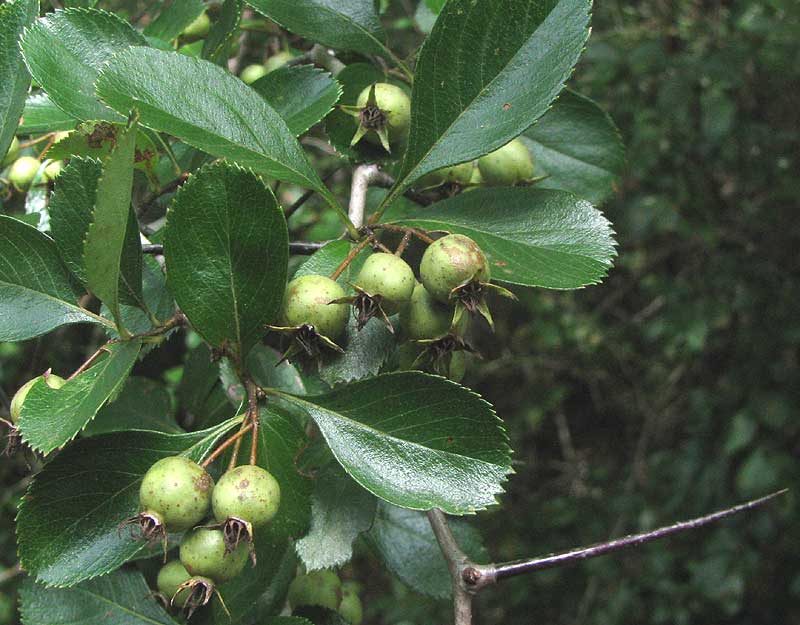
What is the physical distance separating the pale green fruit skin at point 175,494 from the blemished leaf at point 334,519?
0.22 metres

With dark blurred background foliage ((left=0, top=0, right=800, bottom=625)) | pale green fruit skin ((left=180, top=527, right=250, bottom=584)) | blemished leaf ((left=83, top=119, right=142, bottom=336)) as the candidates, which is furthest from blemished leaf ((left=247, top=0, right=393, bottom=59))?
dark blurred background foliage ((left=0, top=0, right=800, bottom=625))

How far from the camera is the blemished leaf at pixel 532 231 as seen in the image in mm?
854

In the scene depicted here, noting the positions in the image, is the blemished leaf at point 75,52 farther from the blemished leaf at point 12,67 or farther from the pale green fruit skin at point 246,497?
the pale green fruit skin at point 246,497

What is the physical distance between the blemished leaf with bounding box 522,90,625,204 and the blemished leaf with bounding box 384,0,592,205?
36cm

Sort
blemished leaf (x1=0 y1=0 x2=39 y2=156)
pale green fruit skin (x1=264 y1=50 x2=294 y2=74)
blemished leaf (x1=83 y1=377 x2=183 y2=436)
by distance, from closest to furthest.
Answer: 1. blemished leaf (x1=0 y1=0 x2=39 y2=156)
2. blemished leaf (x1=83 y1=377 x2=183 y2=436)
3. pale green fruit skin (x1=264 y1=50 x2=294 y2=74)

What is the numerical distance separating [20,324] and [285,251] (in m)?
0.29

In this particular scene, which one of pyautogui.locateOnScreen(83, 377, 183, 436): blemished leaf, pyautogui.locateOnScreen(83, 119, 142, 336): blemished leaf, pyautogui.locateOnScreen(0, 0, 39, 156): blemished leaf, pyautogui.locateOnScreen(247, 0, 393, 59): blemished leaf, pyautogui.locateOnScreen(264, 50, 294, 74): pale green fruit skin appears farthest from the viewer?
pyautogui.locateOnScreen(264, 50, 294, 74): pale green fruit skin

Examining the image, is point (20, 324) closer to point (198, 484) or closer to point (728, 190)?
point (198, 484)

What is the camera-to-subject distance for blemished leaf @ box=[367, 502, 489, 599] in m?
1.18

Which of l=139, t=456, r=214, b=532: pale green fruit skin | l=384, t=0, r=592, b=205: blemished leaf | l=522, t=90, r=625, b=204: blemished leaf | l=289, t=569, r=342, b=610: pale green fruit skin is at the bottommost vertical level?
l=289, t=569, r=342, b=610: pale green fruit skin

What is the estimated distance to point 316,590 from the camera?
1.06 meters

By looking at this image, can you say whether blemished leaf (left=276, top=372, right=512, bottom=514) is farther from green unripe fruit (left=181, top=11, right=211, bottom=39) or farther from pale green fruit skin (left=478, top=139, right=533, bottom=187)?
green unripe fruit (left=181, top=11, right=211, bottom=39)

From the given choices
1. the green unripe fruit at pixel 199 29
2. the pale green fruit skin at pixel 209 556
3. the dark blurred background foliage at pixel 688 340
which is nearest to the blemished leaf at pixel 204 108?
the pale green fruit skin at pixel 209 556

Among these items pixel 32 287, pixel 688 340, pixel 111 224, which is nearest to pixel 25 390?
pixel 32 287
